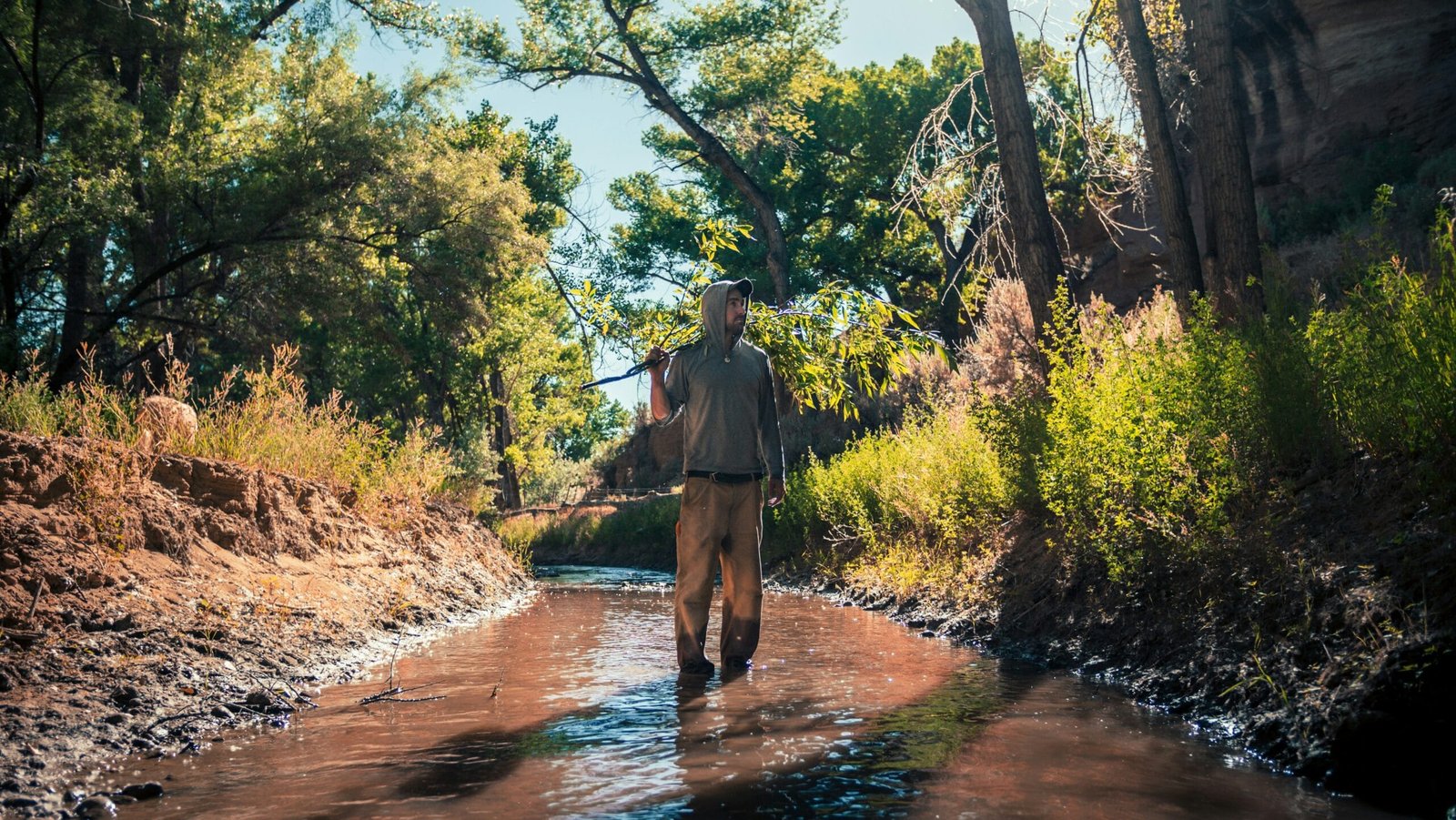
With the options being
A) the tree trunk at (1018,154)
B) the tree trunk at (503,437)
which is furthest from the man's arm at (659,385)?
the tree trunk at (503,437)

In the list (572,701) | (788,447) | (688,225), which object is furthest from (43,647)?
(688,225)

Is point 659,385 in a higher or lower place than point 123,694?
higher

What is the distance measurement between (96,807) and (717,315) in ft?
15.3

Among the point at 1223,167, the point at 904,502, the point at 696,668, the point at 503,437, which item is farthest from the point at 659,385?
the point at 503,437

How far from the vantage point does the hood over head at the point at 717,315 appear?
757 centimetres

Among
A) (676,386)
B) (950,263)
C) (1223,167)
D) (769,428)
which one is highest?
(950,263)

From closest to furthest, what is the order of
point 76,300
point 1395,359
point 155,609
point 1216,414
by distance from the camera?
point 1395,359
point 155,609
point 1216,414
point 76,300

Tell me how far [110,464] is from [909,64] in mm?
34966

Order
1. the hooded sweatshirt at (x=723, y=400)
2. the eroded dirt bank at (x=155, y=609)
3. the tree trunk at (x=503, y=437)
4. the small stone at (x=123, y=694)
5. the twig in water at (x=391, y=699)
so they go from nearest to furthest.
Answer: the eroded dirt bank at (x=155, y=609), the small stone at (x=123, y=694), the twig in water at (x=391, y=699), the hooded sweatshirt at (x=723, y=400), the tree trunk at (x=503, y=437)

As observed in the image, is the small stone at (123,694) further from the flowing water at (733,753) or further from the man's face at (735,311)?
the man's face at (735,311)

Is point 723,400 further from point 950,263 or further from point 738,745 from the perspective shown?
point 950,263

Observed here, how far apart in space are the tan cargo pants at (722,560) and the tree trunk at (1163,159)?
575cm

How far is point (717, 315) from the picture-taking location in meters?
7.58

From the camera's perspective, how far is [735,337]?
25.6ft
